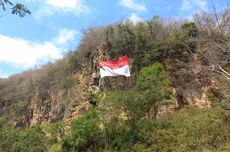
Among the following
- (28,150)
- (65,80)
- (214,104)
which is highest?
(65,80)

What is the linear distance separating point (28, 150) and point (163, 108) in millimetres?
7718

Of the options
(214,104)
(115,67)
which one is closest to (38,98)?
(115,67)

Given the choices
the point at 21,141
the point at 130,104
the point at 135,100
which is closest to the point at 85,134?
the point at 130,104

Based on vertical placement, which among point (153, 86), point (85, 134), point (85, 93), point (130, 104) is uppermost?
point (85, 93)

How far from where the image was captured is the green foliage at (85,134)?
21.5 meters

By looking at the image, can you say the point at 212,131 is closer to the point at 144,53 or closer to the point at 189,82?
the point at 189,82

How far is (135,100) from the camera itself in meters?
21.1

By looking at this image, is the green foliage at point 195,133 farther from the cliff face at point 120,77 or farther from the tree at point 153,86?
the cliff face at point 120,77

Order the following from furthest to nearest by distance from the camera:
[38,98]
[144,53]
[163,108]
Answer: [38,98] < [144,53] < [163,108]

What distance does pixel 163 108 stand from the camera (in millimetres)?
23250

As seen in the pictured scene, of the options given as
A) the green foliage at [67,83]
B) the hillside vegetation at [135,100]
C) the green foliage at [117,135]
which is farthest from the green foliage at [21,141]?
the green foliage at [67,83]

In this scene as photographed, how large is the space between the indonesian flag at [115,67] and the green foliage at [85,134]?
11.1ft

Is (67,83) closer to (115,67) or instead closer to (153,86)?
(115,67)

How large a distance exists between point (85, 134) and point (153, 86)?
4331 millimetres
